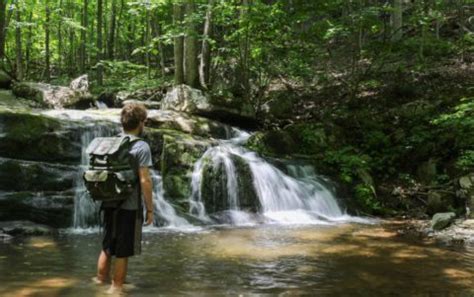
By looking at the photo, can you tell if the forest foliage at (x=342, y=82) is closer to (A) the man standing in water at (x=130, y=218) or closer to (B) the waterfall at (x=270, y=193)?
(B) the waterfall at (x=270, y=193)

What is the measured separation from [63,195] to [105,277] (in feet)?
16.9

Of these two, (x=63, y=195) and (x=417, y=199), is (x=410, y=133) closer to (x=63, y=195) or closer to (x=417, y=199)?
(x=417, y=199)

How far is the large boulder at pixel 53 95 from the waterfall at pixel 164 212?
544cm

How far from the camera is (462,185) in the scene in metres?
10.5

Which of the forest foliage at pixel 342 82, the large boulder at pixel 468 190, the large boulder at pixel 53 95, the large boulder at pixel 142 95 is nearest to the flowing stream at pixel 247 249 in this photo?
the large boulder at pixel 468 190

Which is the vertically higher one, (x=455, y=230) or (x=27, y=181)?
(x=27, y=181)


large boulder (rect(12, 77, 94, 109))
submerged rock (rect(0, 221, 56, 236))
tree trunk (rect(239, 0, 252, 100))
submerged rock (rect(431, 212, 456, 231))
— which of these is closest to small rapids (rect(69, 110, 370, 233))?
submerged rock (rect(0, 221, 56, 236))

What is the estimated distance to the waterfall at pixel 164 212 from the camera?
983cm

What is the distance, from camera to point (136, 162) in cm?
455

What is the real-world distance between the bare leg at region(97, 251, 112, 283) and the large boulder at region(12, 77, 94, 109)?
34.3 ft

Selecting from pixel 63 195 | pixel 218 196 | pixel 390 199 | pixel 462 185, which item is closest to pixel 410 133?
pixel 390 199

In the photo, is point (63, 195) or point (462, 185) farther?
point (462, 185)

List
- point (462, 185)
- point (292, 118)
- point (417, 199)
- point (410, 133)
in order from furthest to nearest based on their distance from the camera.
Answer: point (292, 118)
point (410, 133)
point (417, 199)
point (462, 185)

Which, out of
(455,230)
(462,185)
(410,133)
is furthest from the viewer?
(410,133)
